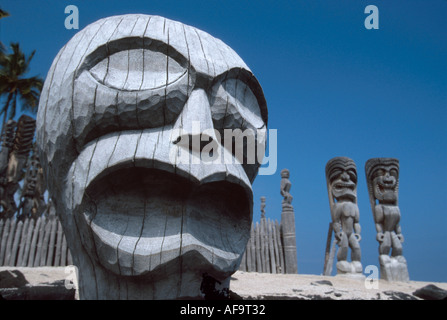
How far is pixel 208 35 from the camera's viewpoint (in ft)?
7.22

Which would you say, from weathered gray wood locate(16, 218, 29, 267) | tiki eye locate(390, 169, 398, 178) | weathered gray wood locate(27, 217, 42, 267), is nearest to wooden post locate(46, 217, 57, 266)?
weathered gray wood locate(27, 217, 42, 267)

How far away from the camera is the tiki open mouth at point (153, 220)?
1.53 m

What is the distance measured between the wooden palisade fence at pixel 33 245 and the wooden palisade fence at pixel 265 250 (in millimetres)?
3880

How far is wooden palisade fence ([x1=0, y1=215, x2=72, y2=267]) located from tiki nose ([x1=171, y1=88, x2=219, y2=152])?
21.4ft

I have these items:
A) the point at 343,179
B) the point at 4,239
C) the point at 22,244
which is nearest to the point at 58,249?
the point at 22,244

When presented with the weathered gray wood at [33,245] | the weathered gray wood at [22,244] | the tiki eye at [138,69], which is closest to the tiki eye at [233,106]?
the tiki eye at [138,69]

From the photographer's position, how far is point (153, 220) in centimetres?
166

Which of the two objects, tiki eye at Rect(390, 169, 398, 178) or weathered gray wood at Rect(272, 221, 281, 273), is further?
tiki eye at Rect(390, 169, 398, 178)

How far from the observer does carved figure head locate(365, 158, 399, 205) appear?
8.26m

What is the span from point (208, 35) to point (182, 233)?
1320mm

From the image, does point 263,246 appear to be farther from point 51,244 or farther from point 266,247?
point 51,244

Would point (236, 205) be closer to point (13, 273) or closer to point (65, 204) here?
point (65, 204)

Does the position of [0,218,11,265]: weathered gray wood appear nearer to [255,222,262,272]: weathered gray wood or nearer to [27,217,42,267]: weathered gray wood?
[27,217,42,267]: weathered gray wood
